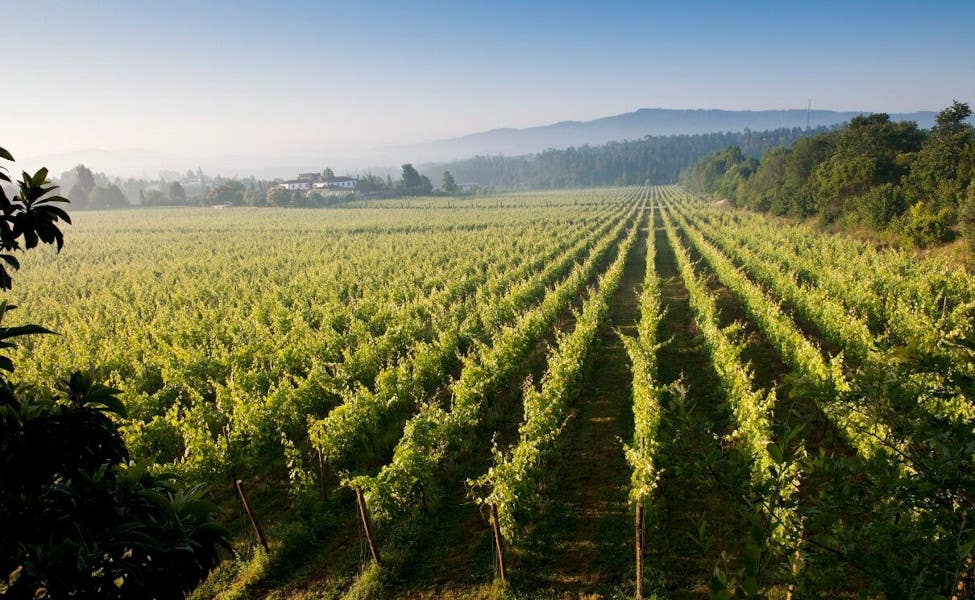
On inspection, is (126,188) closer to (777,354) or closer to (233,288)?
(233,288)

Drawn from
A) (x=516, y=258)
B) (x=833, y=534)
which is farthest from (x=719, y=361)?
(x=516, y=258)

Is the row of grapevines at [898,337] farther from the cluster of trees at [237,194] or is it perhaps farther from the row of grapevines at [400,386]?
the cluster of trees at [237,194]

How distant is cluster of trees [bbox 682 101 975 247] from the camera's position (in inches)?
1254

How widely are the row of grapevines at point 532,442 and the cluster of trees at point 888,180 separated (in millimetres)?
28643

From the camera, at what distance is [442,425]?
1084 cm

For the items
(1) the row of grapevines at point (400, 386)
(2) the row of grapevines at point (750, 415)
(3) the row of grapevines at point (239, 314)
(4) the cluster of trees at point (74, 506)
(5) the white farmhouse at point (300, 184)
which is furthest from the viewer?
(5) the white farmhouse at point (300, 184)

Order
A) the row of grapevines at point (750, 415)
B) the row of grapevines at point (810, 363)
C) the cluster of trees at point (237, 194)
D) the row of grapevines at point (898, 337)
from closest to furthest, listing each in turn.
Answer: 1. the row of grapevines at point (898, 337)
2. the row of grapevines at point (810, 363)
3. the row of grapevines at point (750, 415)
4. the cluster of trees at point (237, 194)

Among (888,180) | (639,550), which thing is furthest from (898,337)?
(888,180)

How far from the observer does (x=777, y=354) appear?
17.9 metres

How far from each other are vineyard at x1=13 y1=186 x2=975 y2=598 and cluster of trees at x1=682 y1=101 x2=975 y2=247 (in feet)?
27.1

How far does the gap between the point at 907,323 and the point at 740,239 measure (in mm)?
27255

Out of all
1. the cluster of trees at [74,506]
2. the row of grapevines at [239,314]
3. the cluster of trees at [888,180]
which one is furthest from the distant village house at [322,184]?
the cluster of trees at [74,506]

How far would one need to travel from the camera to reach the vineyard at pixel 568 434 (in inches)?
126

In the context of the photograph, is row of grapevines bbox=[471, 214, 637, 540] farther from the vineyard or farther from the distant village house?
the distant village house
